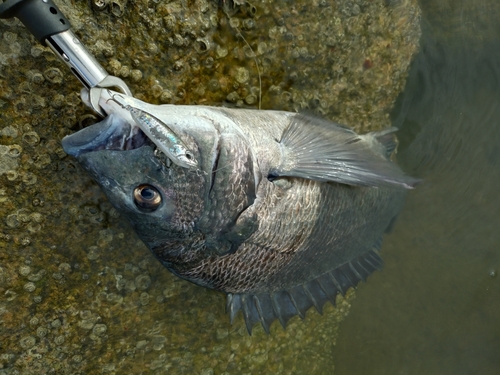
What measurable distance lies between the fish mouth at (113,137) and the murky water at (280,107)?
461 millimetres

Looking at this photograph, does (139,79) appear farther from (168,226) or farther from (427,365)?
(427,365)

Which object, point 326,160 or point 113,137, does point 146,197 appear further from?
point 326,160

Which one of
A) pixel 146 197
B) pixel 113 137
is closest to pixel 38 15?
pixel 113 137

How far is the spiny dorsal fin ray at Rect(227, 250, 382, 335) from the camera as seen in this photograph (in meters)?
2.14

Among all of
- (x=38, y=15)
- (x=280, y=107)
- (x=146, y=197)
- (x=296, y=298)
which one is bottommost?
(x=296, y=298)

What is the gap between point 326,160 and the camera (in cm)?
191

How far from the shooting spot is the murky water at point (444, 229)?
2.98 metres

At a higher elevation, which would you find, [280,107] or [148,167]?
[280,107]

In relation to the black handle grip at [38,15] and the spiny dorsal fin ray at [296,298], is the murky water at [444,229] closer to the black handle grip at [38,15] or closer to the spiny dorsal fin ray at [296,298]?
the spiny dorsal fin ray at [296,298]

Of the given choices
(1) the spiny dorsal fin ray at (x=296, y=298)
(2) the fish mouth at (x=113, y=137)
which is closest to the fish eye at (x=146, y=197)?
(2) the fish mouth at (x=113, y=137)

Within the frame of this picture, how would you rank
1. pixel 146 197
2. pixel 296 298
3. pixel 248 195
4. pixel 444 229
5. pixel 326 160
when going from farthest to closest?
pixel 444 229 → pixel 296 298 → pixel 326 160 → pixel 248 195 → pixel 146 197

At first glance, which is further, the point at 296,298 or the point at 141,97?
the point at 296,298

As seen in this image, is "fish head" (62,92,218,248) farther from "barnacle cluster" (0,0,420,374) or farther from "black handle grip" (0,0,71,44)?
"barnacle cluster" (0,0,420,374)

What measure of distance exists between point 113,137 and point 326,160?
99 cm
